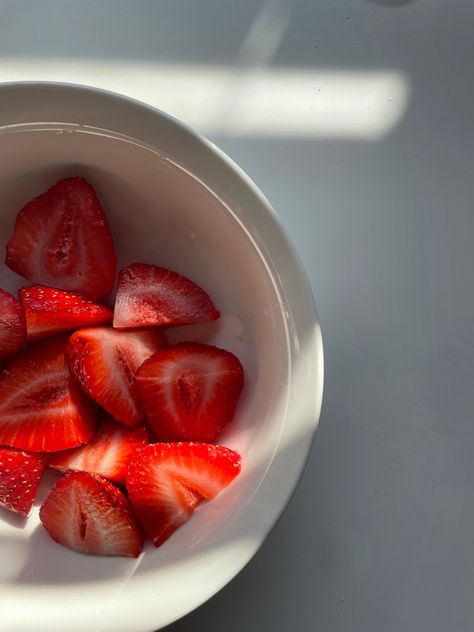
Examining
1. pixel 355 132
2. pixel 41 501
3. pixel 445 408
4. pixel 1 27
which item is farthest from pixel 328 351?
pixel 1 27

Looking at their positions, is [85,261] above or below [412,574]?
above

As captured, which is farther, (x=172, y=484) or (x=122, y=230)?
(x=122, y=230)

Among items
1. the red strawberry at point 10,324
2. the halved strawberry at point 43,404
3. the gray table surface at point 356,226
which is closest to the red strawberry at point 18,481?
the halved strawberry at point 43,404

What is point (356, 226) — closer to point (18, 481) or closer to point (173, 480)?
point (173, 480)

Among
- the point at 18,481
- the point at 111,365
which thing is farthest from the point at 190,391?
the point at 18,481

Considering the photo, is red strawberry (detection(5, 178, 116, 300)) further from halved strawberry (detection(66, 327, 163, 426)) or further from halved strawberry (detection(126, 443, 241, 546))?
halved strawberry (detection(126, 443, 241, 546))

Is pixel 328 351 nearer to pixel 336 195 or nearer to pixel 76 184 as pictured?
pixel 336 195

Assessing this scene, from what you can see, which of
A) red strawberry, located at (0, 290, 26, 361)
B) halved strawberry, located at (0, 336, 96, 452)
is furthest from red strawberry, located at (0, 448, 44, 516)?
red strawberry, located at (0, 290, 26, 361)
